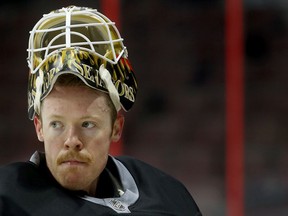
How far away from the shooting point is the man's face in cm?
→ 131

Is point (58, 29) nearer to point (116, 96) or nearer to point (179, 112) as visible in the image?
point (116, 96)

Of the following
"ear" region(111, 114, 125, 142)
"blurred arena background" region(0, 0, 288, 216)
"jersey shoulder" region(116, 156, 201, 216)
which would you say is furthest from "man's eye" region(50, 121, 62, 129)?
"blurred arena background" region(0, 0, 288, 216)

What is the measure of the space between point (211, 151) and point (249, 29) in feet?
1.79

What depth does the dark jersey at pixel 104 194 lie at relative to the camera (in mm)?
1303

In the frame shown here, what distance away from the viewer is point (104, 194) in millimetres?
1430

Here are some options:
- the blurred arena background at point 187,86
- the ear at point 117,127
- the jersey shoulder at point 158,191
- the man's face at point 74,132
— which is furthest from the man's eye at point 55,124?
the blurred arena background at point 187,86

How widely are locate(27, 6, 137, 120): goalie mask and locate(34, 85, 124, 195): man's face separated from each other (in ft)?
0.06

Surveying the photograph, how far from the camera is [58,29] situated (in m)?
1.35

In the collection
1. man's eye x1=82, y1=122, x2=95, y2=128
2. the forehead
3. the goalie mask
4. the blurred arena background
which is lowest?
the blurred arena background

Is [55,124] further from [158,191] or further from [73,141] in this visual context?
[158,191]

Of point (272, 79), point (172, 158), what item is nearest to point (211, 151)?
point (172, 158)

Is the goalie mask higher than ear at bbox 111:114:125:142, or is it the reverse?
the goalie mask

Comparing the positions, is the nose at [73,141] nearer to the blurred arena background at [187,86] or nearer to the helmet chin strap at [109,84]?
the helmet chin strap at [109,84]

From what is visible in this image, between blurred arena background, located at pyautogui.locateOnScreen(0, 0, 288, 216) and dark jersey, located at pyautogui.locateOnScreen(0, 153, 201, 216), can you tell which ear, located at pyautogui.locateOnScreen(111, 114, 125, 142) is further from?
blurred arena background, located at pyautogui.locateOnScreen(0, 0, 288, 216)
